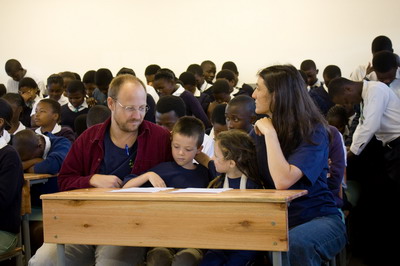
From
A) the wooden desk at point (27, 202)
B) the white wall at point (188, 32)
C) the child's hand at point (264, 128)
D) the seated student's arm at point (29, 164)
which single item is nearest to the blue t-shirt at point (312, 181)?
the child's hand at point (264, 128)

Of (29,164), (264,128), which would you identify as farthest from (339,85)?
(29,164)

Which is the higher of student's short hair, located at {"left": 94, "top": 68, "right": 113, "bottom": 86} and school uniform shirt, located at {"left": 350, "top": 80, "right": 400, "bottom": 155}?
student's short hair, located at {"left": 94, "top": 68, "right": 113, "bottom": 86}

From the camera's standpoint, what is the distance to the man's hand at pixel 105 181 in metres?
3.24

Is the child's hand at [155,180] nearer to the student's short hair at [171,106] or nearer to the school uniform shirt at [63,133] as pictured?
the student's short hair at [171,106]

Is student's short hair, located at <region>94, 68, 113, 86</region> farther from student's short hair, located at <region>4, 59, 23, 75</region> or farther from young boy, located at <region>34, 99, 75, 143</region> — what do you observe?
student's short hair, located at <region>4, 59, 23, 75</region>

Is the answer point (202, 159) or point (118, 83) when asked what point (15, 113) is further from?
point (202, 159)

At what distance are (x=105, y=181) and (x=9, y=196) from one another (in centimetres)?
88

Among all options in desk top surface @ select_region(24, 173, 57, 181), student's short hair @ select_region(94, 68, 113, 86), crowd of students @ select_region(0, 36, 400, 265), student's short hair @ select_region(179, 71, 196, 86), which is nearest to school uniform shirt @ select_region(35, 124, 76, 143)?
crowd of students @ select_region(0, 36, 400, 265)

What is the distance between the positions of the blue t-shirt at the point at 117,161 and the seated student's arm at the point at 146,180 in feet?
0.57

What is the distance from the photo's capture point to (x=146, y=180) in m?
3.21

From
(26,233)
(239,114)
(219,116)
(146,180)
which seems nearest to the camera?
(146,180)

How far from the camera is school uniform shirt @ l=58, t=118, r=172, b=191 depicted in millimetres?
3381

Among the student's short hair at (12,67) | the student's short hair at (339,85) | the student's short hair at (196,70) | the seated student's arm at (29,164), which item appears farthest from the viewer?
the student's short hair at (12,67)

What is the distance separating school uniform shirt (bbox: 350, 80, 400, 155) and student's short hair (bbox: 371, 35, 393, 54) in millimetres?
2672
